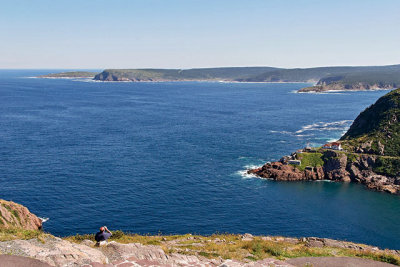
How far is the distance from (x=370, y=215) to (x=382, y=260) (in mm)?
43347

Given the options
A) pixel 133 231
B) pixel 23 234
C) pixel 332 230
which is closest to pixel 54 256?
pixel 23 234

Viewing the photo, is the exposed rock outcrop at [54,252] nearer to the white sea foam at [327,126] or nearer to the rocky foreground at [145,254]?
the rocky foreground at [145,254]

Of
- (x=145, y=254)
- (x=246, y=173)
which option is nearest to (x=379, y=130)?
(x=246, y=173)

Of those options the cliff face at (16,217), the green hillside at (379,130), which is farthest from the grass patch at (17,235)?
the green hillside at (379,130)

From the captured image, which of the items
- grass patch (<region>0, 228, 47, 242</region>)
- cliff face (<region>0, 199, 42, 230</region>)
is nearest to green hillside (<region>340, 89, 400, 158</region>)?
cliff face (<region>0, 199, 42, 230</region>)

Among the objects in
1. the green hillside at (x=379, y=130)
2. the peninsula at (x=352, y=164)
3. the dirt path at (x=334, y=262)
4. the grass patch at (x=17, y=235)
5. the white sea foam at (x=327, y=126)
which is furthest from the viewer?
the white sea foam at (x=327, y=126)

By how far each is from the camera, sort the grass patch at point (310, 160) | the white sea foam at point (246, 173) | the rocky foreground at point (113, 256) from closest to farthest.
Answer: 1. the rocky foreground at point (113, 256)
2. the white sea foam at point (246, 173)
3. the grass patch at point (310, 160)

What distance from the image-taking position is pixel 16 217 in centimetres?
5222

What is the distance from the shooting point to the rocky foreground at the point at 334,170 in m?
88.8

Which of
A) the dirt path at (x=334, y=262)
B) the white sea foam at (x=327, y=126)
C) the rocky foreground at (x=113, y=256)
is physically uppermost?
the rocky foreground at (x=113, y=256)

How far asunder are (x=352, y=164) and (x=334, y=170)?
5154 mm

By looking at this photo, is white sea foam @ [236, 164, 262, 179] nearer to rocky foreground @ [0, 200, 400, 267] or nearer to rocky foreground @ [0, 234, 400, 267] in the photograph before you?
rocky foreground @ [0, 200, 400, 267]

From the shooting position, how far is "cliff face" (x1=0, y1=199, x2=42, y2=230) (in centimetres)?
4916

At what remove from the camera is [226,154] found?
10538 centimetres
